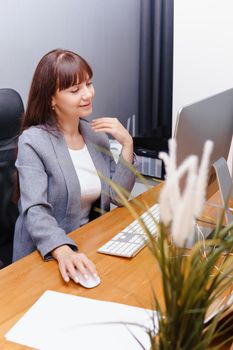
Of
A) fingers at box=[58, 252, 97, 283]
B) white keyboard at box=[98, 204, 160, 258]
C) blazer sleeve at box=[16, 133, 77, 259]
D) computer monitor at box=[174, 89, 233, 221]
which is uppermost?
computer monitor at box=[174, 89, 233, 221]

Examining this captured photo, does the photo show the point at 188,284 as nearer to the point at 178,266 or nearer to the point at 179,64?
the point at 178,266

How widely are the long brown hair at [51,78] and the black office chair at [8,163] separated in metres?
0.07

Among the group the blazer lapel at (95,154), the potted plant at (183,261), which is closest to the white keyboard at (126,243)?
the blazer lapel at (95,154)

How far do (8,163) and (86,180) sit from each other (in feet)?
0.94

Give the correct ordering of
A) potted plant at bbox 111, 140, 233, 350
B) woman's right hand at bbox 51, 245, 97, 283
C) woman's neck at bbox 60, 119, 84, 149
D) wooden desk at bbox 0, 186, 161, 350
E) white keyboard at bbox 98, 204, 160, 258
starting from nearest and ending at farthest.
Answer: potted plant at bbox 111, 140, 233, 350, wooden desk at bbox 0, 186, 161, 350, woman's right hand at bbox 51, 245, 97, 283, white keyboard at bbox 98, 204, 160, 258, woman's neck at bbox 60, 119, 84, 149

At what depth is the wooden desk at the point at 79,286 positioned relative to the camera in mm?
1118

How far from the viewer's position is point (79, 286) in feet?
3.92

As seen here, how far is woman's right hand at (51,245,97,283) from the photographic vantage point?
1.22 m

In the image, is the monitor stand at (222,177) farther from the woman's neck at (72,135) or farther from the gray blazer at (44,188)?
the woman's neck at (72,135)

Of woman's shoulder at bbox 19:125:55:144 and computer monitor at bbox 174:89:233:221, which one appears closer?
computer monitor at bbox 174:89:233:221

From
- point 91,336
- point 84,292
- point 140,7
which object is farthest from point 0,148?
point 140,7

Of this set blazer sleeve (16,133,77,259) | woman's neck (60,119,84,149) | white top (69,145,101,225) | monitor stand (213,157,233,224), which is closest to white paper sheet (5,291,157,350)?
blazer sleeve (16,133,77,259)

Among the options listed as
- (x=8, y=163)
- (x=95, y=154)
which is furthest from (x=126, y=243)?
(x=8, y=163)

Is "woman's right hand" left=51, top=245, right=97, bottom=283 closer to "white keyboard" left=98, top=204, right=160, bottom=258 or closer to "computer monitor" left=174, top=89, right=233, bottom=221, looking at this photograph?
"white keyboard" left=98, top=204, right=160, bottom=258
